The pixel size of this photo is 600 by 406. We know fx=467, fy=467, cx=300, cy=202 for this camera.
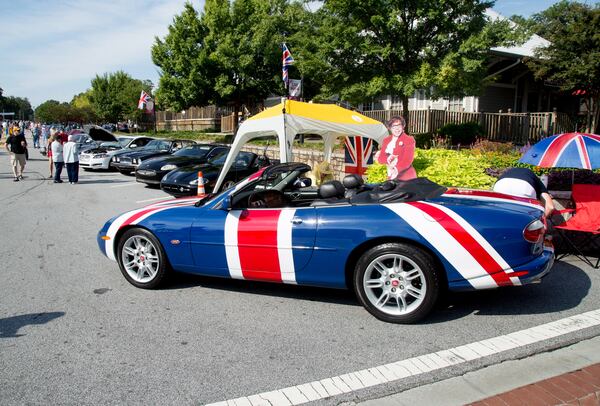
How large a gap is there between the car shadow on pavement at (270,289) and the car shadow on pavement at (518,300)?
0.88 metres

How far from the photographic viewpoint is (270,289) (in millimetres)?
4910

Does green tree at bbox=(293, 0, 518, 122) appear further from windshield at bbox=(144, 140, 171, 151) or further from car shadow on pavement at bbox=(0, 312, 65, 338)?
car shadow on pavement at bbox=(0, 312, 65, 338)

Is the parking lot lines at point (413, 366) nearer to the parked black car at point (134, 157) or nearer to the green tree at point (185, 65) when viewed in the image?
the parked black car at point (134, 157)

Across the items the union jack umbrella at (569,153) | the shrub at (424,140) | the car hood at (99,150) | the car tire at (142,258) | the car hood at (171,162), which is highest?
the shrub at (424,140)

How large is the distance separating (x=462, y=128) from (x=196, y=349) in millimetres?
15179

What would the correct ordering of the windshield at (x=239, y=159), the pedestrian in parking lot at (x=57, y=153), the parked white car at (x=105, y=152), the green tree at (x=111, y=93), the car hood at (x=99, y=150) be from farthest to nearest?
the green tree at (x=111, y=93), the car hood at (x=99, y=150), the parked white car at (x=105, y=152), the pedestrian in parking lot at (x=57, y=153), the windshield at (x=239, y=159)

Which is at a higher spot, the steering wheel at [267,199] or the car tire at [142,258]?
the steering wheel at [267,199]

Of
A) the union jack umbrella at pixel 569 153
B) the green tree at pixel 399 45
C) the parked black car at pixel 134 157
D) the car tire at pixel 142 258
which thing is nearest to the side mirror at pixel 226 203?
the car tire at pixel 142 258

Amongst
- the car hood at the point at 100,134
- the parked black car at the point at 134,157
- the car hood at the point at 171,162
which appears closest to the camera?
the car hood at the point at 171,162

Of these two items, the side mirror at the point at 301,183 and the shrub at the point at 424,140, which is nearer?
the side mirror at the point at 301,183

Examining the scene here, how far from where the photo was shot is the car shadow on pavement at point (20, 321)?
3906 millimetres

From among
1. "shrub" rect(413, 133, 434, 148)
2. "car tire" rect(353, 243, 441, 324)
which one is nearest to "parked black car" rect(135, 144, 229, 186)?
"shrub" rect(413, 133, 434, 148)

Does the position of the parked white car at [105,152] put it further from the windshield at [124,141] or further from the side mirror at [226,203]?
the side mirror at [226,203]

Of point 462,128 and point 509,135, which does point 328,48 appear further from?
point 509,135
